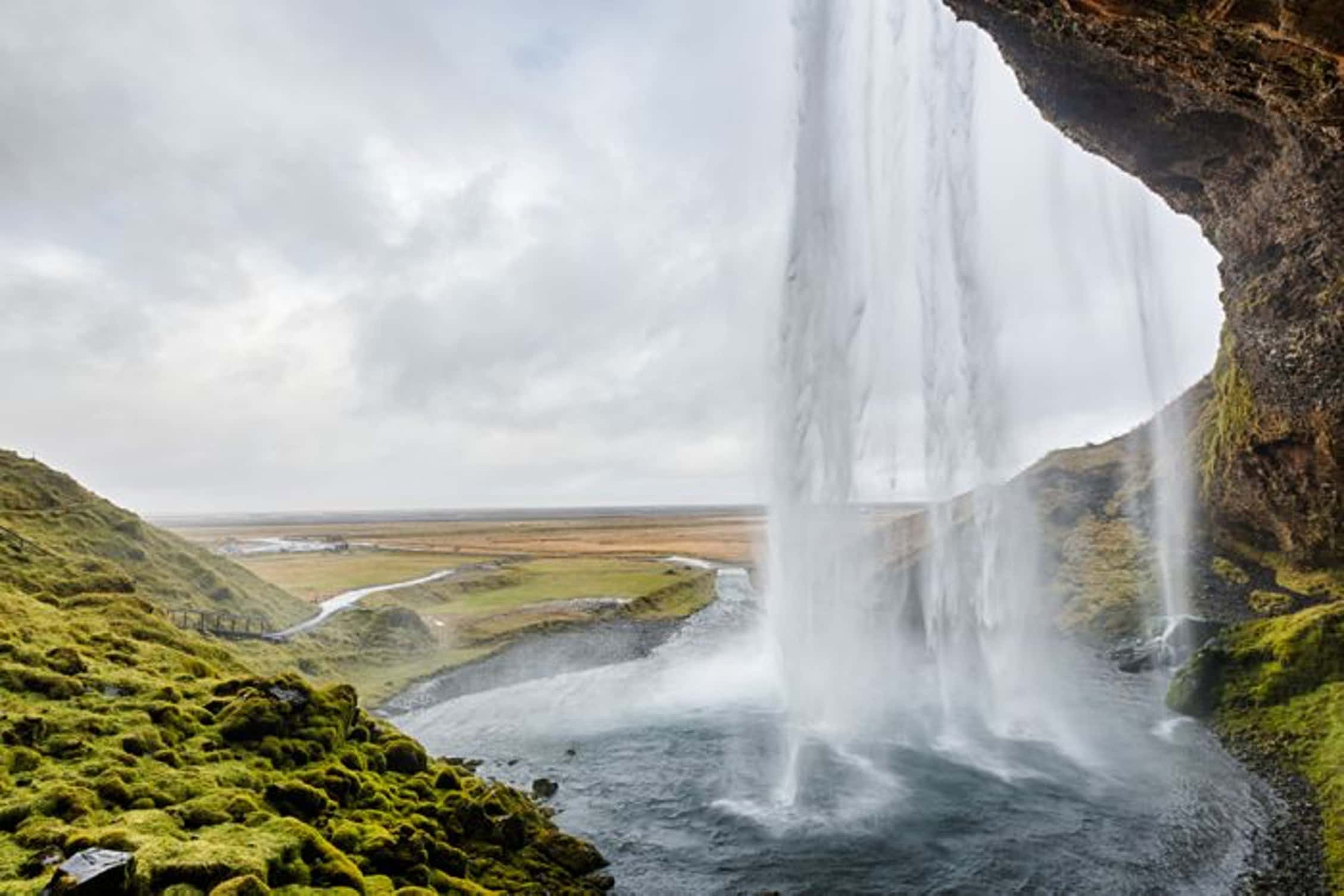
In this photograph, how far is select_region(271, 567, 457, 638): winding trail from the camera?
53175 mm

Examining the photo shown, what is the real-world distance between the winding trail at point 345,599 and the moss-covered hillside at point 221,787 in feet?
76.6

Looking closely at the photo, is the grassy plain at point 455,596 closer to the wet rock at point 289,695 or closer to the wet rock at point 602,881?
the wet rock at point 289,695

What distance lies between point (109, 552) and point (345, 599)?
Result: 23746mm

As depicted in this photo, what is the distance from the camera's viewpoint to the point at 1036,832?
23.1 meters

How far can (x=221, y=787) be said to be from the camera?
1822cm

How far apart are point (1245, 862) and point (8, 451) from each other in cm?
8216

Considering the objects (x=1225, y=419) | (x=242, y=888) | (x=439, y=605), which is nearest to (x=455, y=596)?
(x=439, y=605)

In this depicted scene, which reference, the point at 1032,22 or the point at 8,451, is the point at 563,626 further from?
the point at 1032,22

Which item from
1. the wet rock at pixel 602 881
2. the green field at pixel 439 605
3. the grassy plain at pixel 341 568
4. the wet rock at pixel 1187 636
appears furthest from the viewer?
the grassy plain at pixel 341 568

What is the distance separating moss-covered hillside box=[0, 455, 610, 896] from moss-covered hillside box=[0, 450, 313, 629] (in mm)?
8457

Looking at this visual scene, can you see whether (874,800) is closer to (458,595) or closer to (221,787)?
(221,787)

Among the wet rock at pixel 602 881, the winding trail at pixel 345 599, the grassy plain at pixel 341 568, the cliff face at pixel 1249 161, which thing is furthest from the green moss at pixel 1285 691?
the grassy plain at pixel 341 568

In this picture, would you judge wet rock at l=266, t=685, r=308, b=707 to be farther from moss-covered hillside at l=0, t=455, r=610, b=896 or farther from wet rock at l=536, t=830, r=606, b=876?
wet rock at l=536, t=830, r=606, b=876

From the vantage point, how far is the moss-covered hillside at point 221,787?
1455cm
